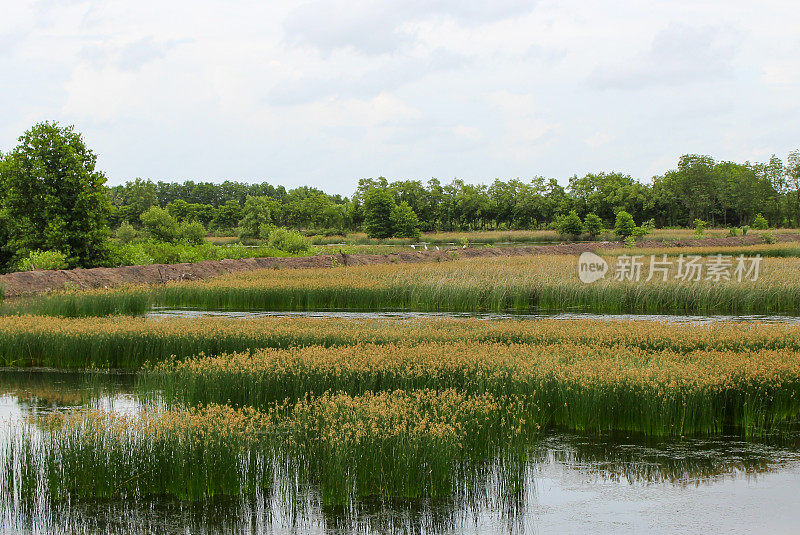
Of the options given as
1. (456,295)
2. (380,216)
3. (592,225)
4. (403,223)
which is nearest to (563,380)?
(456,295)

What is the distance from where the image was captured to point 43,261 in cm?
2473

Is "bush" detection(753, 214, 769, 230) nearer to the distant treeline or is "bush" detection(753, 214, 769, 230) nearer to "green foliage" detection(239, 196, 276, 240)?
the distant treeline

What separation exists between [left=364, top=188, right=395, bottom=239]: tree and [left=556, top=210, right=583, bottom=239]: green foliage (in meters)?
18.6

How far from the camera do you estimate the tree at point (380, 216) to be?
75.6 m

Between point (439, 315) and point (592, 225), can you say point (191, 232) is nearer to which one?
point (439, 315)

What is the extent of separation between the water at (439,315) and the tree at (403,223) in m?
52.1

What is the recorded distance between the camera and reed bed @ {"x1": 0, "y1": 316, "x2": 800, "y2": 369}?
43.1 ft

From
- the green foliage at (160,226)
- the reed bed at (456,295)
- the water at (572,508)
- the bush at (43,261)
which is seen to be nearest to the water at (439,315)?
the reed bed at (456,295)

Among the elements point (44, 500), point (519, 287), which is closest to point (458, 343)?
point (44, 500)

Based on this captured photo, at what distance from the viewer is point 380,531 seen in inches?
249

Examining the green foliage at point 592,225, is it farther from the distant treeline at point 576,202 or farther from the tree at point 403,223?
the tree at point 403,223

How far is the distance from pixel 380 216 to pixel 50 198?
2018 inches

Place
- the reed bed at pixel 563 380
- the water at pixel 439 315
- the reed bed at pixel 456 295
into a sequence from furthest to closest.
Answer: the reed bed at pixel 456 295 < the water at pixel 439 315 < the reed bed at pixel 563 380

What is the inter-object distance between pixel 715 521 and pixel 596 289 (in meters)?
16.5
